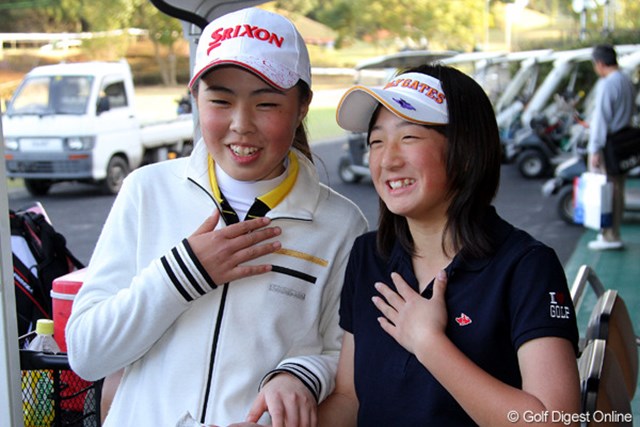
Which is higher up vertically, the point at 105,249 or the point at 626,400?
the point at 105,249

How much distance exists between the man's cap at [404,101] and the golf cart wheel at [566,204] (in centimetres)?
801

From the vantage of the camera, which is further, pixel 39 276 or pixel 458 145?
pixel 39 276

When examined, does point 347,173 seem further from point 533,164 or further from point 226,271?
point 226,271

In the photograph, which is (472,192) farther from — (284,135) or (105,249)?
(105,249)

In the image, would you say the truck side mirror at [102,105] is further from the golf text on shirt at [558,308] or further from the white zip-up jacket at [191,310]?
the golf text on shirt at [558,308]

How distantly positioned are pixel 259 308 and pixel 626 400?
3.68 ft

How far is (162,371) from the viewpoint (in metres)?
1.79

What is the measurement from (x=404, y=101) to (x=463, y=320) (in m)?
0.46

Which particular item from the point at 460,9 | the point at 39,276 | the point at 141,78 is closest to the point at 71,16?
the point at 141,78

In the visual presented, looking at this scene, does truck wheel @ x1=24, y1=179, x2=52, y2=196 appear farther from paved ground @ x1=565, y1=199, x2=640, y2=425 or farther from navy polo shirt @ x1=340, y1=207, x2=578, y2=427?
navy polo shirt @ x1=340, y1=207, x2=578, y2=427

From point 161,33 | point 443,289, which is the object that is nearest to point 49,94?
point 443,289

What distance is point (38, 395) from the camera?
2.26 meters

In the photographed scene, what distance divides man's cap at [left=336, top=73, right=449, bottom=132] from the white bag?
6.24 metres

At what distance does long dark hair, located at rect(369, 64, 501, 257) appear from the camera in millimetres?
1666
